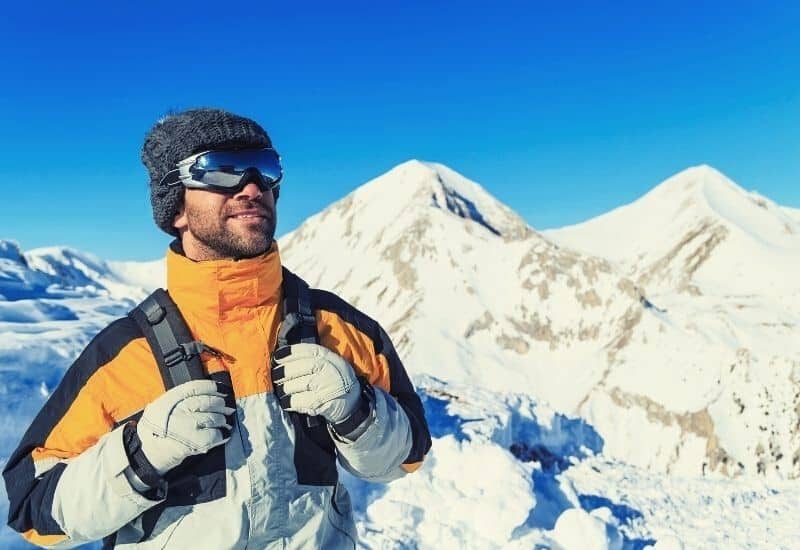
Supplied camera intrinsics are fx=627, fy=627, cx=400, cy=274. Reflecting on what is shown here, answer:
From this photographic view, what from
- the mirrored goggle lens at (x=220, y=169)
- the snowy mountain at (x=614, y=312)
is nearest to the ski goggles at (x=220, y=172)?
the mirrored goggle lens at (x=220, y=169)

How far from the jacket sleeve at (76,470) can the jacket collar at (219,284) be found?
30cm

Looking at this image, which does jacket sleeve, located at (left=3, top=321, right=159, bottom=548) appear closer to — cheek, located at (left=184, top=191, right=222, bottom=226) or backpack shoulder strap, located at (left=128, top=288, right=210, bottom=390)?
backpack shoulder strap, located at (left=128, top=288, right=210, bottom=390)

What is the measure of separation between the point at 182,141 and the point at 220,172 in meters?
0.24

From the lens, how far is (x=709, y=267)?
60.7 meters

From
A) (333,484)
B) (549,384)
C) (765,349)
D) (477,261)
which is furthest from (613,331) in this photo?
(333,484)

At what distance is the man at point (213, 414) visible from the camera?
224 cm

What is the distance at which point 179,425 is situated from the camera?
2.21m

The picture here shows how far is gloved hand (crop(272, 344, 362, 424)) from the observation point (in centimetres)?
247

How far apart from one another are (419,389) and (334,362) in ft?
37.6

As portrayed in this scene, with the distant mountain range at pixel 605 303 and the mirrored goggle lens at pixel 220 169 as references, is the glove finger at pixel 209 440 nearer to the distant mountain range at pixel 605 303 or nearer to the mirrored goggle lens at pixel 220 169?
the mirrored goggle lens at pixel 220 169

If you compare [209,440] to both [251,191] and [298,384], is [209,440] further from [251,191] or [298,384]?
[251,191]

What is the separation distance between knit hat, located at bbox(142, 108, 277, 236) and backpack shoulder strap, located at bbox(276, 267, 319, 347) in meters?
0.60

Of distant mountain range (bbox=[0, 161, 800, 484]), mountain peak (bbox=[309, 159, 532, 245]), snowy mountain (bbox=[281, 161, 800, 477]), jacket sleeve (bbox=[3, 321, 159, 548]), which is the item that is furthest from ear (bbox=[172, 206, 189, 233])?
mountain peak (bbox=[309, 159, 532, 245])

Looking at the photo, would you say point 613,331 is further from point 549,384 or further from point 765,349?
point 765,349
